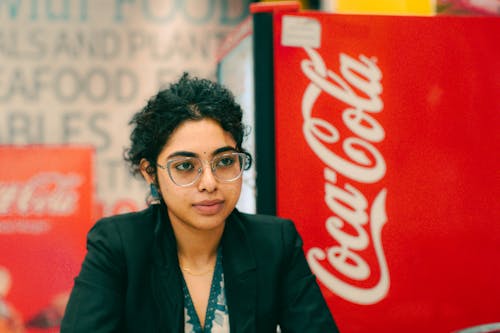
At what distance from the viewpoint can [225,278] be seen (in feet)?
4.23

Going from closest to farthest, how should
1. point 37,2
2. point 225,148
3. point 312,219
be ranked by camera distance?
point 225,148
point 312,219
point 37,2

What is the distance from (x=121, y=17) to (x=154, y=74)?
0.40 m

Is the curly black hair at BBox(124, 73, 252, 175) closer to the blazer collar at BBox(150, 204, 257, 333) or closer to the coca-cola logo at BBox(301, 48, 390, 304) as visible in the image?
the blazer collar at BBox(150, 204, 257, 333)

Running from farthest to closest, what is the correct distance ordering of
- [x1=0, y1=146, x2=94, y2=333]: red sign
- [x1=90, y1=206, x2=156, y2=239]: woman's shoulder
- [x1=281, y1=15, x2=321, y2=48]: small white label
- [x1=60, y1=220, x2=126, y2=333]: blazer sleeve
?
1. [x1=0, y1=146, x2=94, y2=333]: red sign
2. [x1=281, y1=15, x2=321, y2=48]: small white label
3. [x1=90, y1=206, x2=156, y2=239]: woman's shoulder
4. [x1=60, y1=220, x2=126, y2=333]: blazer sleeve

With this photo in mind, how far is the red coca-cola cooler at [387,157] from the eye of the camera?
166 cm

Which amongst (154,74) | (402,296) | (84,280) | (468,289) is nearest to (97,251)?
(84,280)

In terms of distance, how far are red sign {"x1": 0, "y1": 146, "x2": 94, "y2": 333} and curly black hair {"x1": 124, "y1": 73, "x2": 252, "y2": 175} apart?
89 cm

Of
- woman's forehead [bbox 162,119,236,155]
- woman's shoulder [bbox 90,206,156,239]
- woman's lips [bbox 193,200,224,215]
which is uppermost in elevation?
woman's forehead [bbox 162,119,236,155]

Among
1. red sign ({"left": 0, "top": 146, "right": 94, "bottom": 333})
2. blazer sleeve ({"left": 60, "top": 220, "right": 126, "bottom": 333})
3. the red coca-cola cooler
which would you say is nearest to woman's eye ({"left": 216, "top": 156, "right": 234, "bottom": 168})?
blazer sleeve ({"left": 60, "top": 220, "right": 126, "bottom": 333})

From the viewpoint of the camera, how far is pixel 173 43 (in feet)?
11.0

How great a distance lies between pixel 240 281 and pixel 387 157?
0.68 m

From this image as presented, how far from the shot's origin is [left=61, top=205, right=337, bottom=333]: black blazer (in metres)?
1.20

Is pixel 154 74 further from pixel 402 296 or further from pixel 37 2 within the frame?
pixel 402 296

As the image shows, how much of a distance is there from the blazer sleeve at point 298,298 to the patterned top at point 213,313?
0.15m
